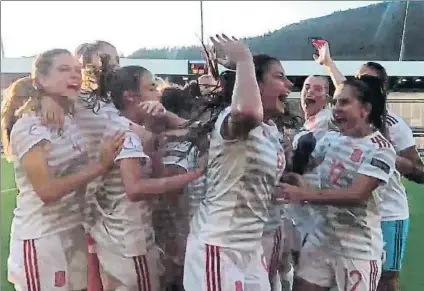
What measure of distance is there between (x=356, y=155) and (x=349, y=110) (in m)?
0.10

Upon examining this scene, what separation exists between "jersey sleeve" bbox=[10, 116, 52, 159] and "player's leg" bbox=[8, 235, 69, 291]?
196 mm

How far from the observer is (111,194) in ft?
5.80

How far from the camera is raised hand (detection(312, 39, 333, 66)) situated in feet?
6.13

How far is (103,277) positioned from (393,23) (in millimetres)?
885

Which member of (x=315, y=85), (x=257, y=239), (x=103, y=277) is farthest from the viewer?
(x=315, y=85)

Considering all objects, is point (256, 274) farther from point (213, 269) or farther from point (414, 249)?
point (414, 249)

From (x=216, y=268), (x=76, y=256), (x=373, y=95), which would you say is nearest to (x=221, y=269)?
(x=216, y=268)

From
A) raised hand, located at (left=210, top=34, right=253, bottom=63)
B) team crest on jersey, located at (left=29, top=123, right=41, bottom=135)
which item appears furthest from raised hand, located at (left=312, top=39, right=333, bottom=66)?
team crest on jersey, located at (left=29, top=123, right=41, bottom=135)

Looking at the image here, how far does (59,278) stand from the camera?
5.74 ft

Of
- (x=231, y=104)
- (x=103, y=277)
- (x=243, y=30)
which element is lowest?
(x=103, y=277)

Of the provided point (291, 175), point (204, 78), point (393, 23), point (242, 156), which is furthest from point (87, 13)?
point (393, 23)

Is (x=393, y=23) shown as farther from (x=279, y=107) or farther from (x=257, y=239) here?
(x=257, y=239)

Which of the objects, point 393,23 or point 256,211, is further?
point 393,23

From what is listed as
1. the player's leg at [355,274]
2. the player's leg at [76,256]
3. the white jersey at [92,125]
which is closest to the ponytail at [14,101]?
the white jersey at [92,125]
